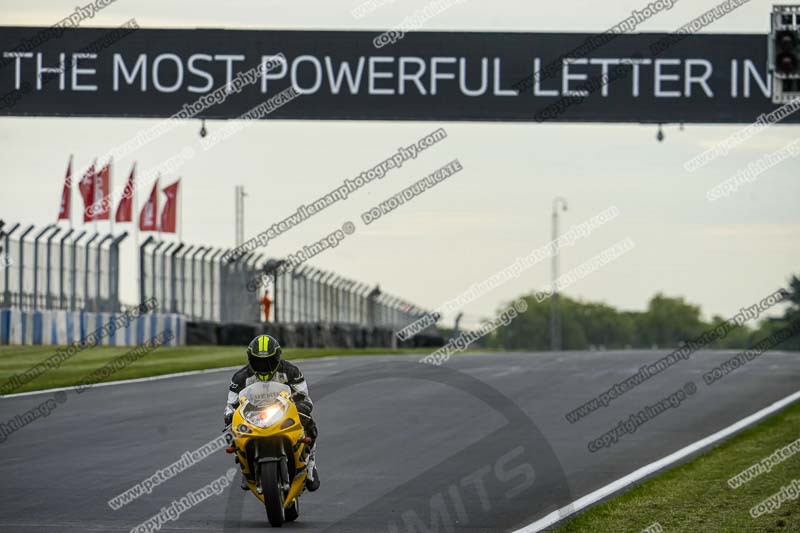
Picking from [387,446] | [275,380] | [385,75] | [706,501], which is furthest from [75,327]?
[275,380]

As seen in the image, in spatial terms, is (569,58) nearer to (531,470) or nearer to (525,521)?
(531,470)

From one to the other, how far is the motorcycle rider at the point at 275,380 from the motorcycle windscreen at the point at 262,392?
90 millimetres

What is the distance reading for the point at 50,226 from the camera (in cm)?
3400

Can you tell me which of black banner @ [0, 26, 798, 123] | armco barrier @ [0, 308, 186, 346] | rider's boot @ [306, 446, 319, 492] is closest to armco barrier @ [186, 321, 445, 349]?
armco barrier @ [0, 308, 186, 346]

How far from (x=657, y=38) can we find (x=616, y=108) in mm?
1226

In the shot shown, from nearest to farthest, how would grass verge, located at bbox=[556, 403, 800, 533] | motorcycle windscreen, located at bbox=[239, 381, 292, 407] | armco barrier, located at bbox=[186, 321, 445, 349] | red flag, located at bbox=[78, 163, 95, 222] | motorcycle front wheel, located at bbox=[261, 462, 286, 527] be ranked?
motorcycle front wheel, located at bbox=[261, 462, 286, 527] → motorcycle windscreen, located at bbox=[239, 381, 292, 407] → grass verge, located at bbox=[556, 403, 800, 533] → armco barrier, located at bbox=[186, 321, 445, 349] → red flag, located at bbox=[78, 163, 95, 222]

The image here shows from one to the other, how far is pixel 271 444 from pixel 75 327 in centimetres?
2641

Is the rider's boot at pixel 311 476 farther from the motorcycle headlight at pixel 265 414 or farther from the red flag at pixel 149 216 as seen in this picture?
the red flag at pixel 149 216

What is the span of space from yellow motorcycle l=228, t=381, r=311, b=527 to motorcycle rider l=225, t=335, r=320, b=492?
0.12m

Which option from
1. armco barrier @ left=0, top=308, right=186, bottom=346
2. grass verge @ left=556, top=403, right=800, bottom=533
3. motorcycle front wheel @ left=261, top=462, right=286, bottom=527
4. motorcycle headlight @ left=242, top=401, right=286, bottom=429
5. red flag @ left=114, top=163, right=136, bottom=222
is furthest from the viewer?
red flag @ left=114, top=163, right=136, bottom=222

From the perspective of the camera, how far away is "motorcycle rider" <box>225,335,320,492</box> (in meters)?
10.5

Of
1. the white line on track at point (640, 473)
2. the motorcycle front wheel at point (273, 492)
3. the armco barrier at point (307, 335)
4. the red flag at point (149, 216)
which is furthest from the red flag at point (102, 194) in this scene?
the motorcycle front wheel at point (273, 492)

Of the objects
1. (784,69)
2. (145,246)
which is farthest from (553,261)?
(784,69)

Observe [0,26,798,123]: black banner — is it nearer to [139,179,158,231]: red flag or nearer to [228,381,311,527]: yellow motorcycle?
[228,381,311,527]: yellow motorcycle
